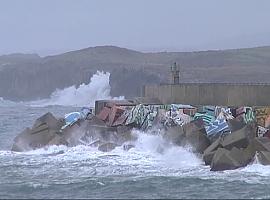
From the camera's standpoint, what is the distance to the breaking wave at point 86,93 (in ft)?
309

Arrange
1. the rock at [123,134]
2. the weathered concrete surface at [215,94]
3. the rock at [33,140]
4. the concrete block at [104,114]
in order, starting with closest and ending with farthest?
the weathered concrete surface at [215,94]
the rock at [123,134]
the rock at [33,140]
the concrete block at [104,114]

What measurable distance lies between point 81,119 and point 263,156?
11.9 m

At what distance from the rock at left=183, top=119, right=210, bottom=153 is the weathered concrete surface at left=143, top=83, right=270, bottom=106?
3.15 metres

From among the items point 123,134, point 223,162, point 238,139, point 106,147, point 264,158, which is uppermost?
point 238,139

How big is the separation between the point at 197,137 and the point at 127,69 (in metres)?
72.3

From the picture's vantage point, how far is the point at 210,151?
78.7 feet

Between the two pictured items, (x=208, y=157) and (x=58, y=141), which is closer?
(x=208, y=157)

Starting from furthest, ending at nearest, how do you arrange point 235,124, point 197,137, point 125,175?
point 235,124 < point 197,137 < point 125,175

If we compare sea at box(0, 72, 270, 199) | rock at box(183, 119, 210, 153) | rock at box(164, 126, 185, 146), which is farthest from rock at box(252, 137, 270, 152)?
rock at box(164, 126, 185, 146)

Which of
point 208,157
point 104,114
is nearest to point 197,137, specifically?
point 208,157

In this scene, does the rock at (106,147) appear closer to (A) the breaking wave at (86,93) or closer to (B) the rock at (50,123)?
(B) the rock at (50,123)

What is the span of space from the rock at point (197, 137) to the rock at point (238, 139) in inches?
53.9

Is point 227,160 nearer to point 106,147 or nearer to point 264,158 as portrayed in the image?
point 264,158

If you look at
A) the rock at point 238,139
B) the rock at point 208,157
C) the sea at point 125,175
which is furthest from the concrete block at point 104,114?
the rock at point 208,157
